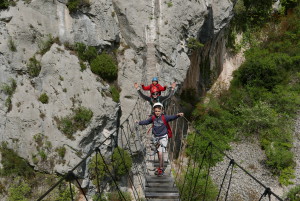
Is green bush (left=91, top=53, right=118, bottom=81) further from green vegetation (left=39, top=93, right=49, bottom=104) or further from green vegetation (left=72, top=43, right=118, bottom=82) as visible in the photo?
green vegetation (left=39, top=93, right=49, bottom=104)

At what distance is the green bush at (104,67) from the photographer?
7383mm

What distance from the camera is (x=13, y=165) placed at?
253 inches

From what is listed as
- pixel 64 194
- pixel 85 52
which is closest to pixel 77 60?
pixel 85 52

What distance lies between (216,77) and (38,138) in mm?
8360

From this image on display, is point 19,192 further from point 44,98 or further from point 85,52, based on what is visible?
point 85,52

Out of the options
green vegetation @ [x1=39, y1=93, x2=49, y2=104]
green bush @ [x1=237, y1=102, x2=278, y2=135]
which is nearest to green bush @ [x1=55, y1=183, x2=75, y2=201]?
green vegetation @ [x1=39, y1=93, x2=49, y2=104]

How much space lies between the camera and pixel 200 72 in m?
10.8

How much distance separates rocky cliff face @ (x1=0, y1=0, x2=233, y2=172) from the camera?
6.70 meters

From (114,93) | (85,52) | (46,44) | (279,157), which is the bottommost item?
(279,157)

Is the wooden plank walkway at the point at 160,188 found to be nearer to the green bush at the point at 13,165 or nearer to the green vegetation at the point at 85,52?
the green bush at the point at 13,165

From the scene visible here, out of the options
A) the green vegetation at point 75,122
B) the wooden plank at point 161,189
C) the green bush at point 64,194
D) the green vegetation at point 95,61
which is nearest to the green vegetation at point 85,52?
the green vegetation at point 95,61

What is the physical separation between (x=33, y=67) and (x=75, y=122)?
2.20 m

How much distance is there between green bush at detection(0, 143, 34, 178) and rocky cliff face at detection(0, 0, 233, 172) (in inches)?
7.9

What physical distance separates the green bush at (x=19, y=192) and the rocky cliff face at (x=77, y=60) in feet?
1.97
